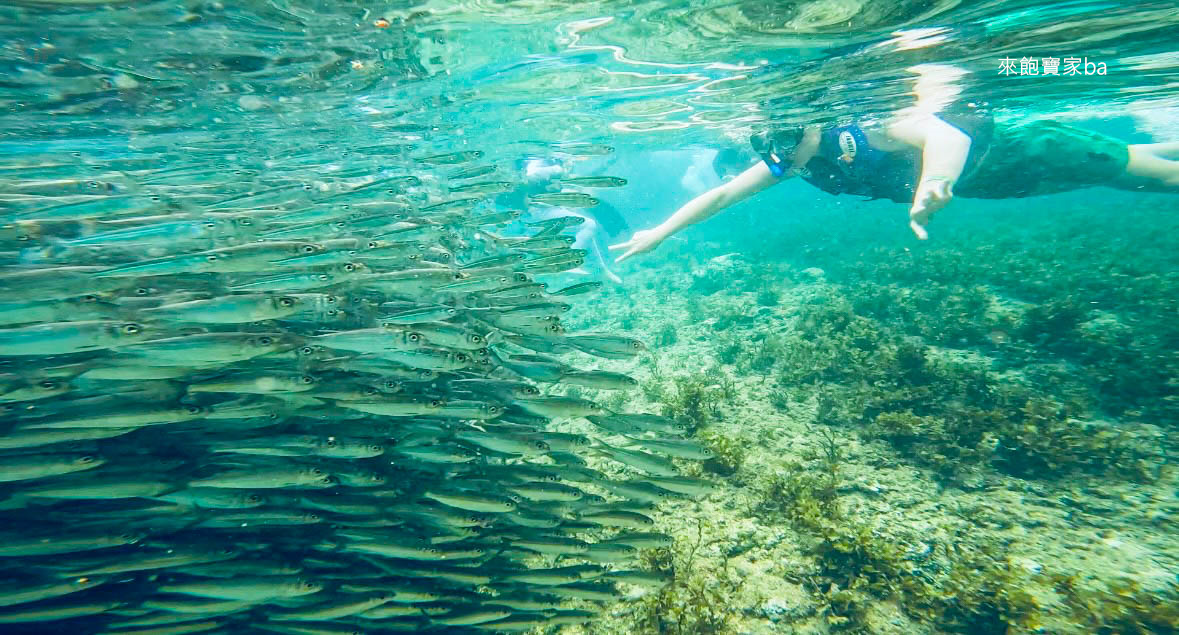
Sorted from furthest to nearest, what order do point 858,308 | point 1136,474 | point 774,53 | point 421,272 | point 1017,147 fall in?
point 858,308, point 774,53, point 1017,147, point 1136,474, point 421,272

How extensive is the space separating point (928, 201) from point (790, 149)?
291 cm

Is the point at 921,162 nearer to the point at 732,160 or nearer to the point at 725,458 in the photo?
the point at 725,458

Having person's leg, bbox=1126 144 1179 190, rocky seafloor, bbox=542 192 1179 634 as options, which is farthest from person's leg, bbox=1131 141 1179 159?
rocky seafloor, bbox=542 192 1179 634

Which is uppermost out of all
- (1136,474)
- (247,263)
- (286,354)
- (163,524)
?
(247,263)

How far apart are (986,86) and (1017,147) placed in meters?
8.83

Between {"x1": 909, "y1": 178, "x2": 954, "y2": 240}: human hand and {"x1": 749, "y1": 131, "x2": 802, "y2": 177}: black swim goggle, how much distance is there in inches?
102

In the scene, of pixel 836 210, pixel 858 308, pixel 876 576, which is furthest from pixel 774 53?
pixel 836 210

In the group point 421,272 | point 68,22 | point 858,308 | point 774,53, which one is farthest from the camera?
point 858,308

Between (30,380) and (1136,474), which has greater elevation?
(30,380)

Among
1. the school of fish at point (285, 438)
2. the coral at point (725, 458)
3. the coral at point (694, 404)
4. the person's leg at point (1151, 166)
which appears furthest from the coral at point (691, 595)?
the person's leg at point (1151, 166)

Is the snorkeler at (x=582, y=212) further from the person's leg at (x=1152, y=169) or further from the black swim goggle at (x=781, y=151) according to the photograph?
the person's leg at (x=1152, y=169)

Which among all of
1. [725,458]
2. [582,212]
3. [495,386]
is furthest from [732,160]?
[495,386]

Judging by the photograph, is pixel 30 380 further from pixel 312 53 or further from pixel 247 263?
pixel 312 53

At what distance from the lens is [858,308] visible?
1330 centimetres
